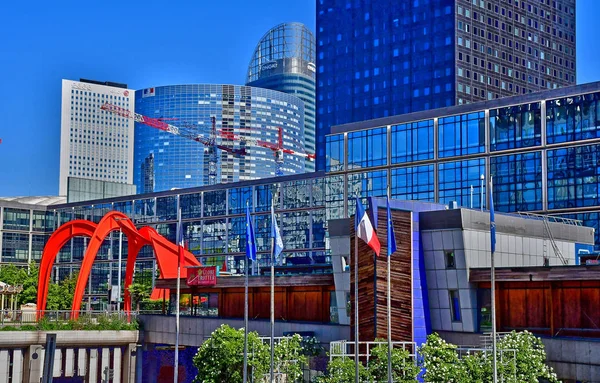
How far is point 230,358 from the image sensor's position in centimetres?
5891

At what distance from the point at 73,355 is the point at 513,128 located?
190 ft

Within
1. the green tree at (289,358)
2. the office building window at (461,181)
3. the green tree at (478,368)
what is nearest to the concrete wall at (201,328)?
the green tree at (289,358)

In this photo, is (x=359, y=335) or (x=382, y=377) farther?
(x=359, y=335)

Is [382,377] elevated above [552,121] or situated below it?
below

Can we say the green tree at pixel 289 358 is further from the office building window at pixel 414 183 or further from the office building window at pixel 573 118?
the office building window at pixel 414 183

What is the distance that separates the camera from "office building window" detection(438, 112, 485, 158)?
372 feet

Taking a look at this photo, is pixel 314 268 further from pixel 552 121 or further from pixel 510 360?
pixel 552 121

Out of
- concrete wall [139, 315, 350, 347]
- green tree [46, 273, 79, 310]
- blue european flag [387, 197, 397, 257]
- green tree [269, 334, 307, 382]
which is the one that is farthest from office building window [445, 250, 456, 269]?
green tree [46, 273, 79, 310]

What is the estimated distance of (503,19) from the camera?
199875mm

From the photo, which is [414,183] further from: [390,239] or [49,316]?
[390,239]

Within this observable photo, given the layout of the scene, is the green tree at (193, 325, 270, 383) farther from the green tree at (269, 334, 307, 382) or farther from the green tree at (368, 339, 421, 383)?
the green tree at (368, 339, 421, 383)

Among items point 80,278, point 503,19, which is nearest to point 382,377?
point 80,278

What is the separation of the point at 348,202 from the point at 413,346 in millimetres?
72583

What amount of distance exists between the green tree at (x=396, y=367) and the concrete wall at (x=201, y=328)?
8.94 m
